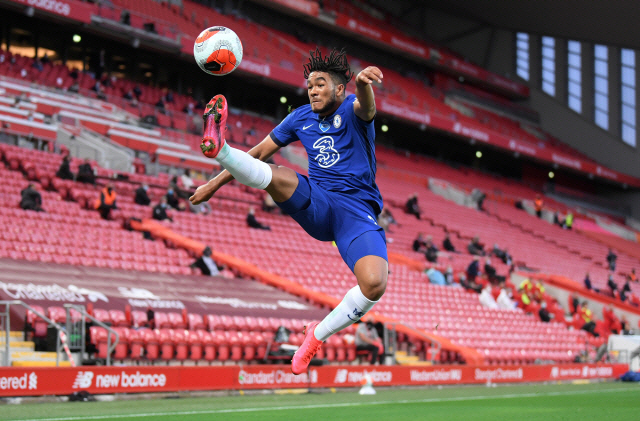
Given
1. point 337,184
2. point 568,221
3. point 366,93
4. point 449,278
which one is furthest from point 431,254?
point 366,93

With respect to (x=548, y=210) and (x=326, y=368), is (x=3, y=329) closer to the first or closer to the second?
(x=326, y=368)

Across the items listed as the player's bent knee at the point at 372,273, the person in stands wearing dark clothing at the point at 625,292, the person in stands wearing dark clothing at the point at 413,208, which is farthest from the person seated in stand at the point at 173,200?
the person in stands wearing dark clothing at the point at 625,292

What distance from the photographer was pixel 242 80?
108 ft

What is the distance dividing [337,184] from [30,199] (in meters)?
11.8

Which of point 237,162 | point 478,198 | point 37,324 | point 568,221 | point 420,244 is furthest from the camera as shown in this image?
point 568,221

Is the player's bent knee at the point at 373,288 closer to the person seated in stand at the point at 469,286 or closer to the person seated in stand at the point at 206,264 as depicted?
the person seated in stand at the point at 206,264

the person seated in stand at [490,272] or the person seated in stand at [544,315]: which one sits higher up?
the person seated in stand at [490,272]

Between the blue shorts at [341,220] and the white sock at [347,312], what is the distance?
0.80ft

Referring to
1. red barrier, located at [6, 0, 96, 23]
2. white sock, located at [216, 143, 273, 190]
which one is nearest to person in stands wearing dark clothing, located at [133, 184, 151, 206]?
red barrier, located at [6, 0, 96, 23]

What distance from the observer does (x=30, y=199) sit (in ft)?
48.8

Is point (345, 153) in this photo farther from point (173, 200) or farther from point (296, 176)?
point (173, 200)

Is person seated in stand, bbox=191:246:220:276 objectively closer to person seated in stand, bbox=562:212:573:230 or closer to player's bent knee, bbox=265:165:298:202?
player's bent knee, bbox=265:165:298:202

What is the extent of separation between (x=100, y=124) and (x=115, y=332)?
12757 millimetres

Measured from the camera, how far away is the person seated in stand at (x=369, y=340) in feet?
44.3
